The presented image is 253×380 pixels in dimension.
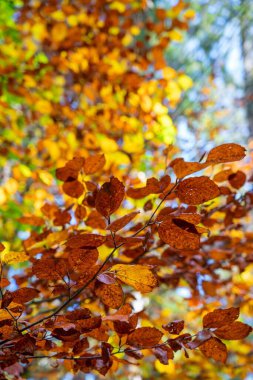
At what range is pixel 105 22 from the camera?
2887mm

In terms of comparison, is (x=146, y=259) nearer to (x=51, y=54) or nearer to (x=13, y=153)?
(x=13, y=153)

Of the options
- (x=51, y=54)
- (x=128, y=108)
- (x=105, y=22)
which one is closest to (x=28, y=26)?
(x=51, y=54)

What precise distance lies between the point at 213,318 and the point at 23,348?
38 cm

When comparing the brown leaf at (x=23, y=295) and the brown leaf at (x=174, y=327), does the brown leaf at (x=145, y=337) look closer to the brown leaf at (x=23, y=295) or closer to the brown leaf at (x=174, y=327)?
the brown leaf at (x=174, y=327)

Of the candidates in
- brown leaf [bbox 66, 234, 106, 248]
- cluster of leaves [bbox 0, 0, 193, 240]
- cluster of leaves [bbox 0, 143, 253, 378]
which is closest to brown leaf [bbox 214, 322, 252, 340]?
cluster of leaves [bbox 0, 143, 253, 378]

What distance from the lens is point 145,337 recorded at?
79 centimetres

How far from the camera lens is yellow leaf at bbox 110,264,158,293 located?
0.66 metres

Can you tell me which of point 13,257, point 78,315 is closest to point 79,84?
point 13,257

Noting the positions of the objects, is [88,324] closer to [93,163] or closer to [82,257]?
[82,257]

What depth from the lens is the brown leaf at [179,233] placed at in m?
0.67

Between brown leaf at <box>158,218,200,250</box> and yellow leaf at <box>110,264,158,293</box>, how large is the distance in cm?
7

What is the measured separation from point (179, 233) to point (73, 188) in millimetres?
465

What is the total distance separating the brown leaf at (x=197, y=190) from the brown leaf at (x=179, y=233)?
0.05m

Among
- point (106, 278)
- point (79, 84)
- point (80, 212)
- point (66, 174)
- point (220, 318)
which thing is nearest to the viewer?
point (106, 278)
